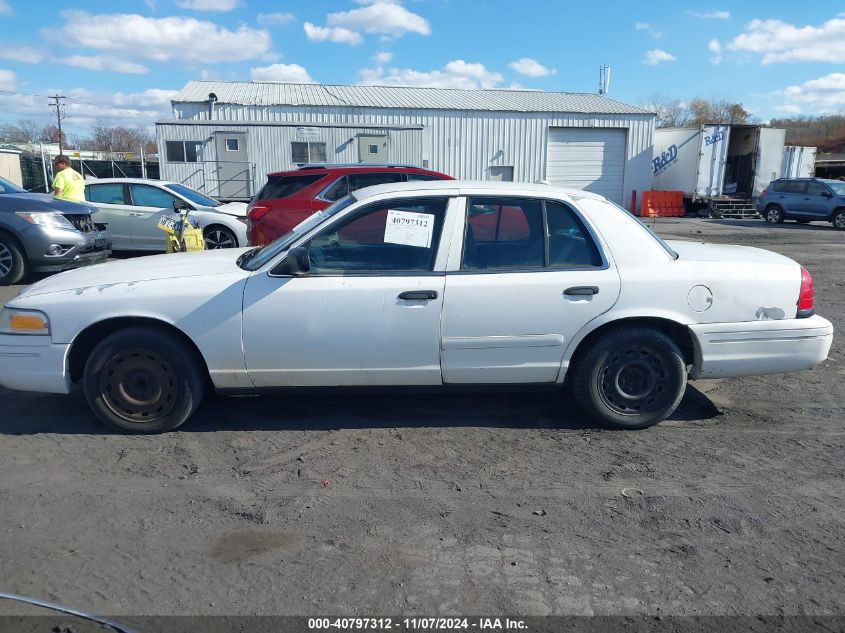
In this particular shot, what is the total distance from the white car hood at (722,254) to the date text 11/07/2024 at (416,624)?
297 centimetres

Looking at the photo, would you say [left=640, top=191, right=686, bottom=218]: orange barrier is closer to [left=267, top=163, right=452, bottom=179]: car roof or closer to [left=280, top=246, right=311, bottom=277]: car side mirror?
[left=267, top=163, right=452, bottom=179]: car roof

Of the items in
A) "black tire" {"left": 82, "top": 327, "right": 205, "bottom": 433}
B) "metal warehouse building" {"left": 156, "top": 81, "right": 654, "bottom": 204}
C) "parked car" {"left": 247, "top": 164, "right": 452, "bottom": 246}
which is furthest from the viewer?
"metal warehouse building" {"left": 156, "top": 81, "right": 654, "bottom": 204}

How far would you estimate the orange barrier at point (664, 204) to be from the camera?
2716 cm

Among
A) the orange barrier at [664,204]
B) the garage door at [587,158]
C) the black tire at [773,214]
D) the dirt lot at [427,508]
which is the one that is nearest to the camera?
the dirt lot at [427,508]

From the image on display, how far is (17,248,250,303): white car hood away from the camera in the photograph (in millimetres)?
4348

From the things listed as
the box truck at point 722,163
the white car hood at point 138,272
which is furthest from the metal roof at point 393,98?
the white car hood at point 138,272

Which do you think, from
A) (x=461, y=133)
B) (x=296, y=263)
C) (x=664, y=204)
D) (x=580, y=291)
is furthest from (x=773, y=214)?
(x=296, y=263)

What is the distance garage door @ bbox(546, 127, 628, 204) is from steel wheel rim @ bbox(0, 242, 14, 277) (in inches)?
893

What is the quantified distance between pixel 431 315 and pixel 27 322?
2626mm


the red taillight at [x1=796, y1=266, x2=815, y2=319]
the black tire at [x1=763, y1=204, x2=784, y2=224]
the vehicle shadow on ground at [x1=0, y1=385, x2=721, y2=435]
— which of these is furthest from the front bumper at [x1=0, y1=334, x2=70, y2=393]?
the black tire at [x1=763, y1=204, x2=784, y2=224]

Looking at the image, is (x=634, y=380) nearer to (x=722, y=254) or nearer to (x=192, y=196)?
(x=722, y=254)

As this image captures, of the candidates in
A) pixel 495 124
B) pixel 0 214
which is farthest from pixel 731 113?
pixel 0 214

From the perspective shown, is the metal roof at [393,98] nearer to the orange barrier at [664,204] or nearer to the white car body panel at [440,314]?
the orange barrier at [664,204]

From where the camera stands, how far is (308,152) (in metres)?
22.8
